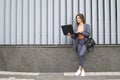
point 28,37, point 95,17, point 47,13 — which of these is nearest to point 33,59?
point 28,37

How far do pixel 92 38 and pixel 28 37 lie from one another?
2.40m

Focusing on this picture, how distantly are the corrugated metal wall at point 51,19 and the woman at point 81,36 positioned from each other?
0.80m

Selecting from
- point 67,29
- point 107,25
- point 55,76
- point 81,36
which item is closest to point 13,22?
point 67,29

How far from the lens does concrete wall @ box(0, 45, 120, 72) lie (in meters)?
14.1

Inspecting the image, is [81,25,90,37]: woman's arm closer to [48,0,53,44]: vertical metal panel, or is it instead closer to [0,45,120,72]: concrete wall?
[0,45,120,72]: concrete wall

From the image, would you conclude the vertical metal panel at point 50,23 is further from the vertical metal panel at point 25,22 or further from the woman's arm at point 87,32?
the woman's arm at point 87,32

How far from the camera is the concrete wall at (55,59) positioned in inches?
557

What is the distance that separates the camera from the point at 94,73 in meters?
13.9

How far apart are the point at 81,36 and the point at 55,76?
168 cm

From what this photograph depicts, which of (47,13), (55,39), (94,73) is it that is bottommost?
(94,73)

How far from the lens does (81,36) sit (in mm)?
13578

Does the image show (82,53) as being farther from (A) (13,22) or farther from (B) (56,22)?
(A) (13,22)

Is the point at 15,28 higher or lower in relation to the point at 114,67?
higher

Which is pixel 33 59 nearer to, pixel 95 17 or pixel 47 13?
pixel 47 13
